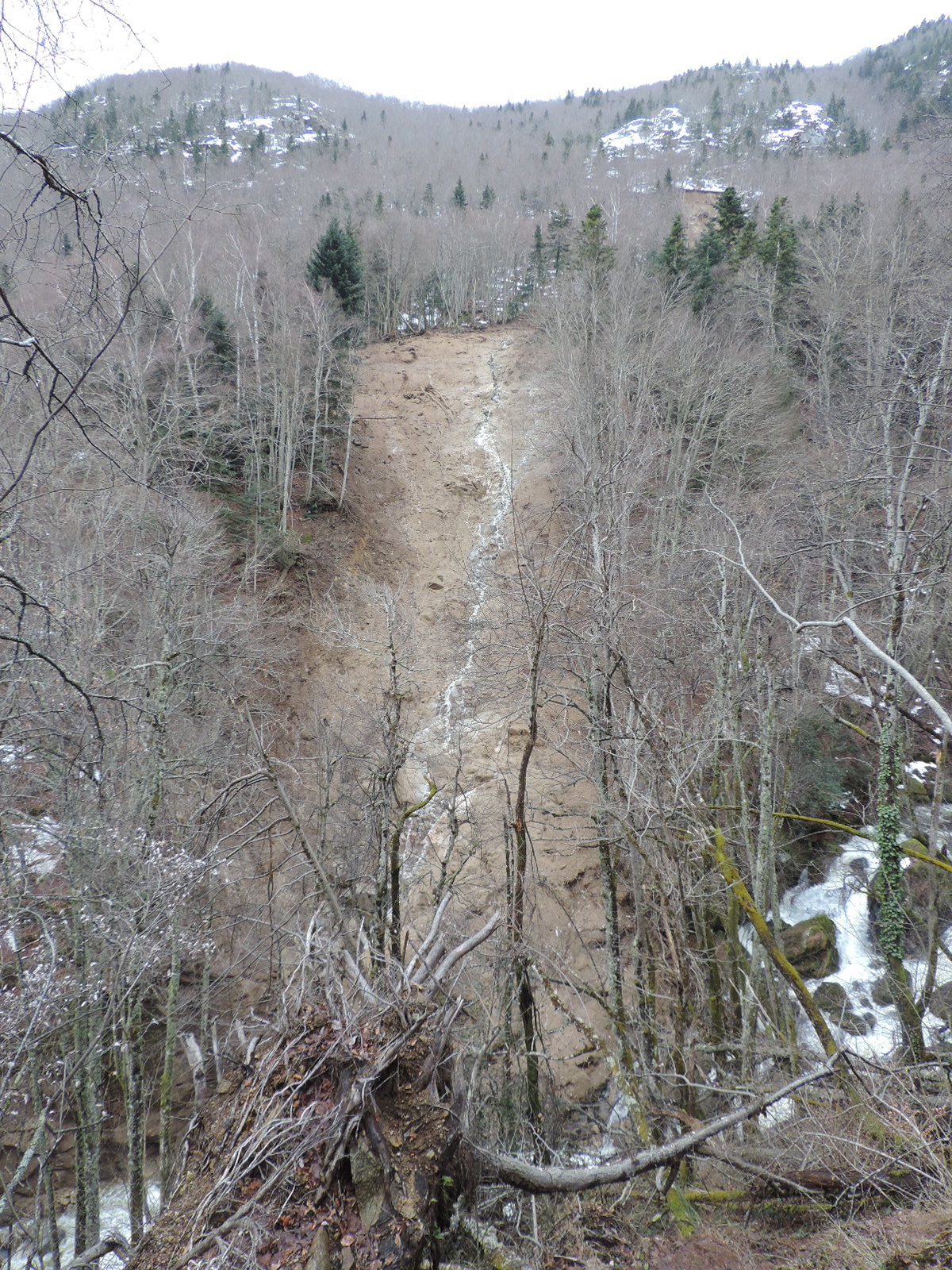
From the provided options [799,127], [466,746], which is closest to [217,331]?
[466,746]

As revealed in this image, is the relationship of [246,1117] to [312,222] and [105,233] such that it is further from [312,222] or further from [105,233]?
[312,222]

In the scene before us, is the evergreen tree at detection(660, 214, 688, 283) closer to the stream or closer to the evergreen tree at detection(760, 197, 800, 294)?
the evergreen tree at detection(760, 197, 800, 294)

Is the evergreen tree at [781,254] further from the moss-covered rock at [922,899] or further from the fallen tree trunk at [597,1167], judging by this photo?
the fallen tree trunk at [597,1167]

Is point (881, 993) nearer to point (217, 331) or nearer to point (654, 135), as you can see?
point (217, 331)

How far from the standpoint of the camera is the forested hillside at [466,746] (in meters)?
3.19

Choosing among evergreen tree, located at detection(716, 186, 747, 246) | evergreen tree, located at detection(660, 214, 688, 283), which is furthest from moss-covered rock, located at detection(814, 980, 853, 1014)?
evergreen tree, located at detection(716, 186, 747, 246)

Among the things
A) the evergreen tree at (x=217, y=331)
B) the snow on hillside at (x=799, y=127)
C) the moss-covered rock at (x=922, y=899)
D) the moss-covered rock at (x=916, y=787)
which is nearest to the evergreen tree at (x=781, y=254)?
the moss-covered rock at (x=916, y=787)

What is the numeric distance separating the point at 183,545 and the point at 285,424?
395 inches

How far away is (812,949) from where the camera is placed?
12.4 metres

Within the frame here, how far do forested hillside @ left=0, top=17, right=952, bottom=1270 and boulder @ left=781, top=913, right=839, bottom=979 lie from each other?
8 cm

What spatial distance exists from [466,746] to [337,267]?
74.3ft

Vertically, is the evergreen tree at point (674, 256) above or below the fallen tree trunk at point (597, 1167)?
above

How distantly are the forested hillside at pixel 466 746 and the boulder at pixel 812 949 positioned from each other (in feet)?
0.27

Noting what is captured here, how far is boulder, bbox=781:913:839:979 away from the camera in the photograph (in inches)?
482
